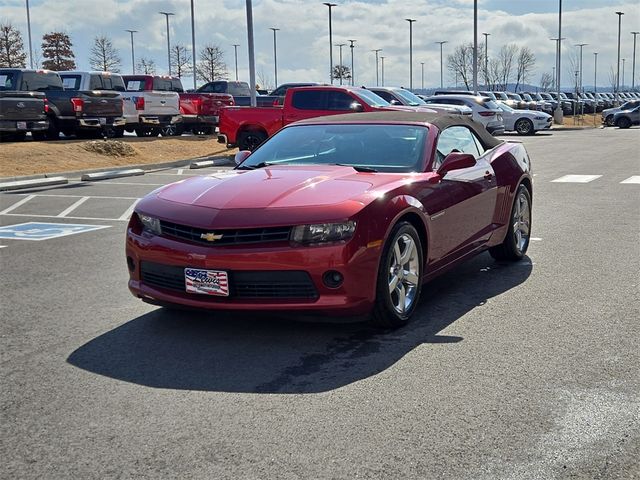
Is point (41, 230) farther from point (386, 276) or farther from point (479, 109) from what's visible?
point (479, 109)

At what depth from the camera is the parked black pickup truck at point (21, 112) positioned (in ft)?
68.8

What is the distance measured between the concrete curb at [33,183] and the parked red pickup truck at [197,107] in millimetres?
12386

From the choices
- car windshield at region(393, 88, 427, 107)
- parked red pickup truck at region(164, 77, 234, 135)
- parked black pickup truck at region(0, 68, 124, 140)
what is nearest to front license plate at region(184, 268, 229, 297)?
parked black pickup truck at region(0, 68, 124, 140)

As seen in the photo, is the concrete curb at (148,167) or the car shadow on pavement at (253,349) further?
the concrete curb at (148,167)

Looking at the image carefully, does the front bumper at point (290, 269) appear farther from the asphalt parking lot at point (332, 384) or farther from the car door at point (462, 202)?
the car door at point (462, 202)

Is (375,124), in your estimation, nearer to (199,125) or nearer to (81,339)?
(81,339)

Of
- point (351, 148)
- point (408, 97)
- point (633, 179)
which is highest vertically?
point (408, 97)

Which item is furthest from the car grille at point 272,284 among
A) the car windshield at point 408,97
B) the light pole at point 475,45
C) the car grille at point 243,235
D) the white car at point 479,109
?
the light pole at point 475,45

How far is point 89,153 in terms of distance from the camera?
21344mm

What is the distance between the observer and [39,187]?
631 inches

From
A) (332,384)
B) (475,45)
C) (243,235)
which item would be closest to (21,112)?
(243,235)

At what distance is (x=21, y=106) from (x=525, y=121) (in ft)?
74.0

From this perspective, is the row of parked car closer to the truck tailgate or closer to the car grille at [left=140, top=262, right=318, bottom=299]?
the truck tailgate

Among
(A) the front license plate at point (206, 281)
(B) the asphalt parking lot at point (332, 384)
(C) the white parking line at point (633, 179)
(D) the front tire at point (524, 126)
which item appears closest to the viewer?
(B) the asphalt parking lot at point (332, 384)
